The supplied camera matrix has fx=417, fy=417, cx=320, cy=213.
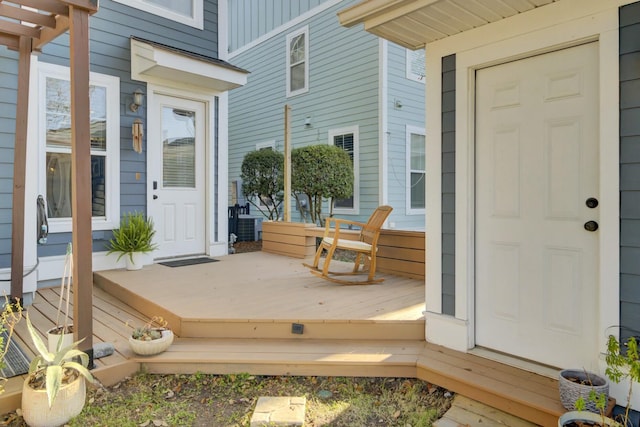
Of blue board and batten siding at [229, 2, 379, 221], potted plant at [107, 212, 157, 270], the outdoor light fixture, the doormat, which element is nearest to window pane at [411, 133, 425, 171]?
blue board and batten siding at [229, 2, 379, 221]

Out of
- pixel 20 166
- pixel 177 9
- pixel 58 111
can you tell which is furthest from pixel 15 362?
pixel 177 9

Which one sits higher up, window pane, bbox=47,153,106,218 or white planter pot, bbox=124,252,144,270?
window pane, bbox=47,153,106,218

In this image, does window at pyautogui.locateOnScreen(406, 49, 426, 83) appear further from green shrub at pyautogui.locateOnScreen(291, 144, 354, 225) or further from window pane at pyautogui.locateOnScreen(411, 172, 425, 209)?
green shrub at pyautogui.locateOnScreen(291, 144, 354, 225)

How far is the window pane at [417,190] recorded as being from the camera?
802 centimetres

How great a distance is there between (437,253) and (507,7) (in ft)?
5.23

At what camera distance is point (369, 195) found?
25.3 feet

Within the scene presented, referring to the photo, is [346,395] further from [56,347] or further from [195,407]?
[56,347]

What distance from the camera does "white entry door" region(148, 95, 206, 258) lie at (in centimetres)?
533

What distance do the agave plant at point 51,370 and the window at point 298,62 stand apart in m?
7.37

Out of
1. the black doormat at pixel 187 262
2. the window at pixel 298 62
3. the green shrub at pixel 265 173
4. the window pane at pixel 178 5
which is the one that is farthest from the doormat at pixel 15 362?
the window at pixel 298 62

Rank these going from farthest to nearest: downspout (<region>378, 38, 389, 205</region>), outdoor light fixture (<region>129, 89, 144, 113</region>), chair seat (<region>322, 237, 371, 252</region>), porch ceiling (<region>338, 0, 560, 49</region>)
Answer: downspout (<region>378, 38, 389, 205</region>) < outdoor light fixture (<region>129, 89, 144, 113</region>) < chair seat (<region>322, 237, 371, 252</region>) < porch ceiling (<region>338, 0, 560, 49</region>)

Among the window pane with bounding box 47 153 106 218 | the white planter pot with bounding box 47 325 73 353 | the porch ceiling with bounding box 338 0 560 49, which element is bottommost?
the white planter pot with bounding box 47 325 73 353

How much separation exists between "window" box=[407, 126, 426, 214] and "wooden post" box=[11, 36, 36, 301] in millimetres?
5995

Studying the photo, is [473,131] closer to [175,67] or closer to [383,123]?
[175,67]
